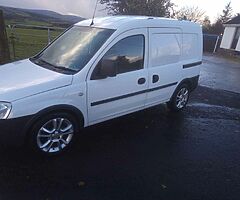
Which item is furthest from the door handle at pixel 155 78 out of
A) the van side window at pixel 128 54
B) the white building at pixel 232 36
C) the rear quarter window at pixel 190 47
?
the white building at pixel 232 36

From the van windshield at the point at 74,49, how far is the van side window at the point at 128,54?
23 cm

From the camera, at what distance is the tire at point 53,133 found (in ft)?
13.3

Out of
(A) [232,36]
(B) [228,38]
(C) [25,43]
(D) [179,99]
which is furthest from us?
(B) [228,38]

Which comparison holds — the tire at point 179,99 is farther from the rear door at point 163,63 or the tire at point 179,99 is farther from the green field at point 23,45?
the green field at point 23,45

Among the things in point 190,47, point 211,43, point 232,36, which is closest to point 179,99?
point 190,47

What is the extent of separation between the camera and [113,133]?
5.39 meters

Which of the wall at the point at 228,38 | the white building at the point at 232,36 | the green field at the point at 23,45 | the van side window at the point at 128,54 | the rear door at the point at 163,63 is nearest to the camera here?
the van side window at the point at 128,54

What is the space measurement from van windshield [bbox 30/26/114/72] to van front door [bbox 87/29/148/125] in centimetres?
21

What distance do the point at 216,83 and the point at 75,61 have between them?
Result: 8.55 meters

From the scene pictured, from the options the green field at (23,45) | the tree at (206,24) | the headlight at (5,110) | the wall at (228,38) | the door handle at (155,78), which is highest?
the headlight at (5,110)

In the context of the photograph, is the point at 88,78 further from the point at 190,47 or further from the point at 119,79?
the point at 190,47

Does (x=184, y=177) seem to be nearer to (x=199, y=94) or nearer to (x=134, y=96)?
(x=134, y=96)

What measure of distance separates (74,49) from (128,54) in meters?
0.93

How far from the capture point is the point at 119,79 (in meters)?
4.85
